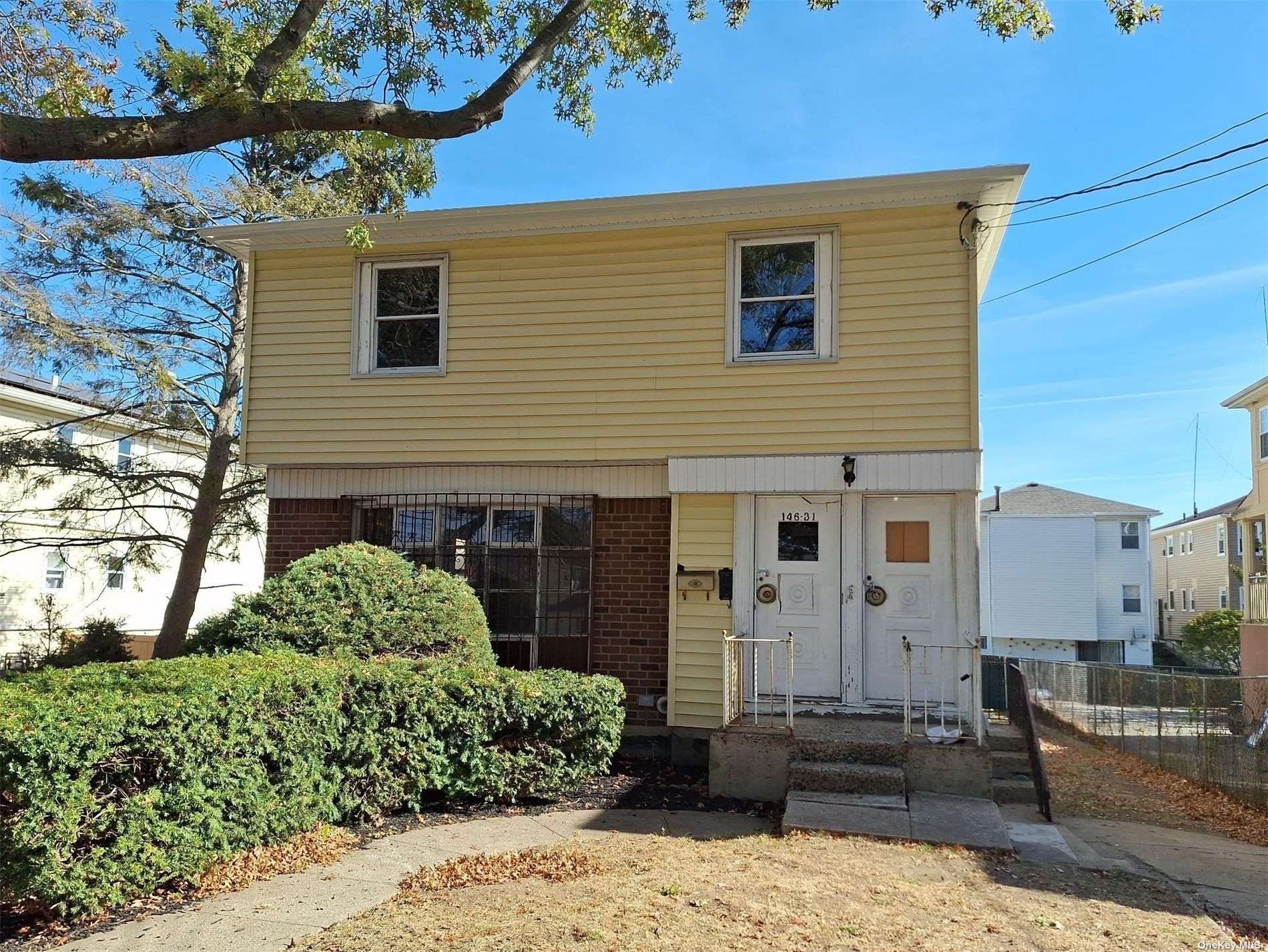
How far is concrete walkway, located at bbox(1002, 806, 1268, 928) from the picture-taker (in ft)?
18.2

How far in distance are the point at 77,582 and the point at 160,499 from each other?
3527 millimetres

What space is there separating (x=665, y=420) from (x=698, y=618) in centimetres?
194

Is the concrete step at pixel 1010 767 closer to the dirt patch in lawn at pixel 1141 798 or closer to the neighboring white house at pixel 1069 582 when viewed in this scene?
the dirt patch in lawn at pixel 1141 798

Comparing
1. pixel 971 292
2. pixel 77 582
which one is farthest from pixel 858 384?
pixel 77 582

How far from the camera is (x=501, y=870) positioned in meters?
5.30

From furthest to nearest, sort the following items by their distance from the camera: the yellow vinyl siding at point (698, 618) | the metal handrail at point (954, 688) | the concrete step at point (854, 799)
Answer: the yellow vinyl siding at point (698, 618), the metal handrail at point (954, 688), the concrete step at point (854, 799)

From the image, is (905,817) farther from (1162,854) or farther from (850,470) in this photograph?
(850,470)

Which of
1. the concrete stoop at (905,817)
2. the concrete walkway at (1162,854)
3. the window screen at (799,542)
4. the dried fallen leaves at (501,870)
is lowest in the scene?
the concrete walkway at (1162,854)

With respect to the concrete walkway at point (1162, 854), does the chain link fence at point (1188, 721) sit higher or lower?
higher

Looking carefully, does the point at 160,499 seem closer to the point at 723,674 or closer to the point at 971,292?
the point at 723,674

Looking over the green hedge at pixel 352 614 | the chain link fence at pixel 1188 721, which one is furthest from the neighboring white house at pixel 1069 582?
the green hedge at pixel 352 614

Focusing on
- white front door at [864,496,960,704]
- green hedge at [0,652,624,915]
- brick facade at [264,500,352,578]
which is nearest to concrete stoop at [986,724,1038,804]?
white front door at [864,496,960,704]

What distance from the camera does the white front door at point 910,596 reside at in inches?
331

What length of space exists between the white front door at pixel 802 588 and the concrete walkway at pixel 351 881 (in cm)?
193
